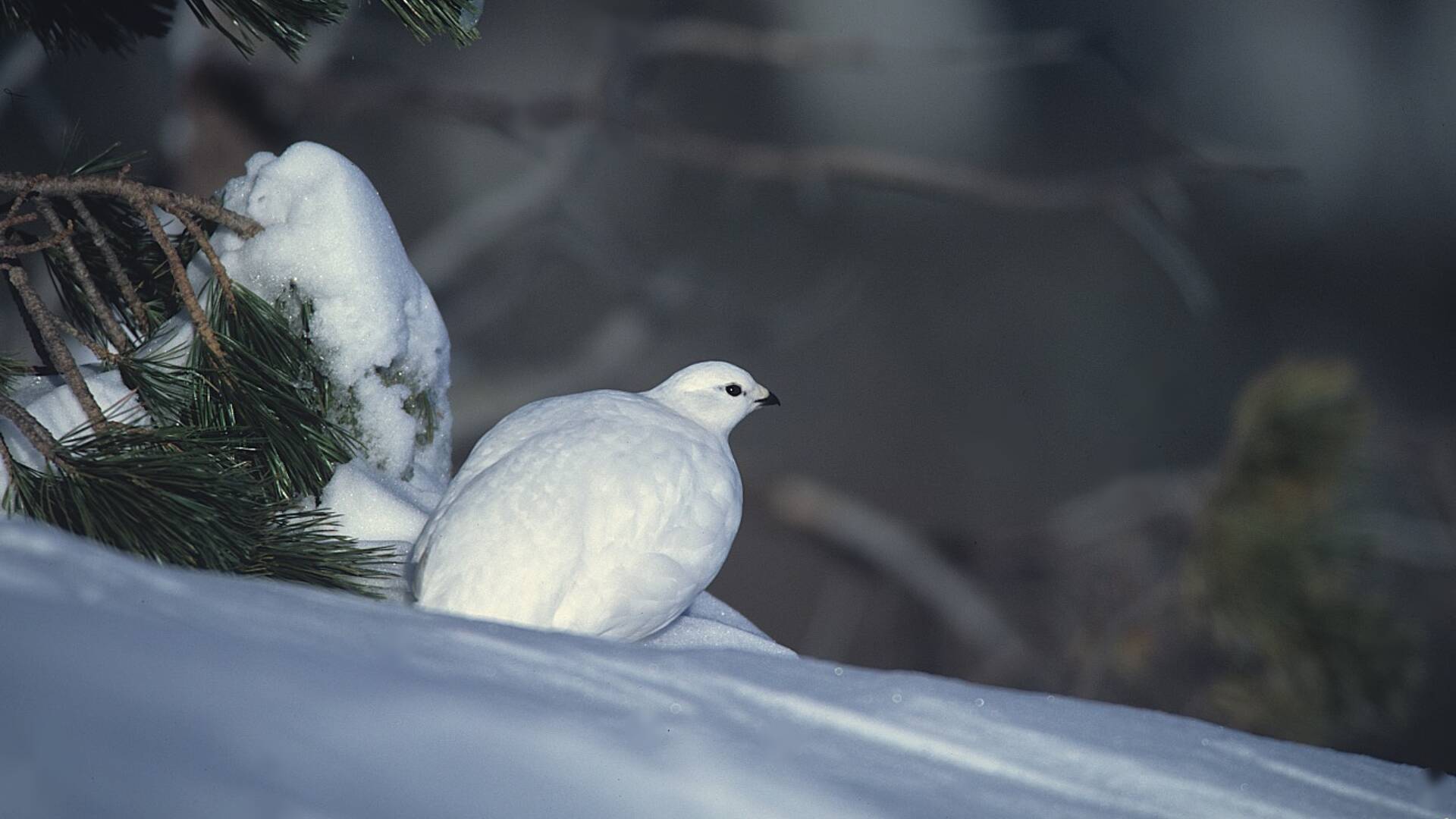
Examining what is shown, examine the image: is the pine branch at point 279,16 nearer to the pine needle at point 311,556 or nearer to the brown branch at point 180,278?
the brown branch at point 180,278

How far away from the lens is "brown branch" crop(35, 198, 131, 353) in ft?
2.49

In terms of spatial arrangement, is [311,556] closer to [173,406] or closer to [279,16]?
[173,406]

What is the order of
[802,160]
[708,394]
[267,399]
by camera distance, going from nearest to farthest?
[267,399] → [708,394] → [802,160]

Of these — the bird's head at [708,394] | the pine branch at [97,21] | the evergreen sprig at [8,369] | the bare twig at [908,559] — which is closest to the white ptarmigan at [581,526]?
the bird's head at [708,394]

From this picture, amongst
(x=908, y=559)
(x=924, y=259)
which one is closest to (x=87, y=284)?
(x=908, y=559)

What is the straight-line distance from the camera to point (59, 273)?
842 millimetres

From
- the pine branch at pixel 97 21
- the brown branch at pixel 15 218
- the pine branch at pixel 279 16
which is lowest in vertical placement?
the brown branch at pixel 15 218

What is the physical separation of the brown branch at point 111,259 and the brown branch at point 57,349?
0.06 meters

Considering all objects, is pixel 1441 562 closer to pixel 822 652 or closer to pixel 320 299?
pixel 822 652

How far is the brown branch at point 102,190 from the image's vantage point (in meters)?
0.75

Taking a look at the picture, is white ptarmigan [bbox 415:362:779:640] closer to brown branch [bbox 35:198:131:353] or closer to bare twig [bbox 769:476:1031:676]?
brown branch [bbox 35:198:131:353]

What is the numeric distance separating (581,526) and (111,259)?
1.15 ft

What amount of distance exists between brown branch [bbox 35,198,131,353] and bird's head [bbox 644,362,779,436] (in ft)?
1.64

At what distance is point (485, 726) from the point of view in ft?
1.62
